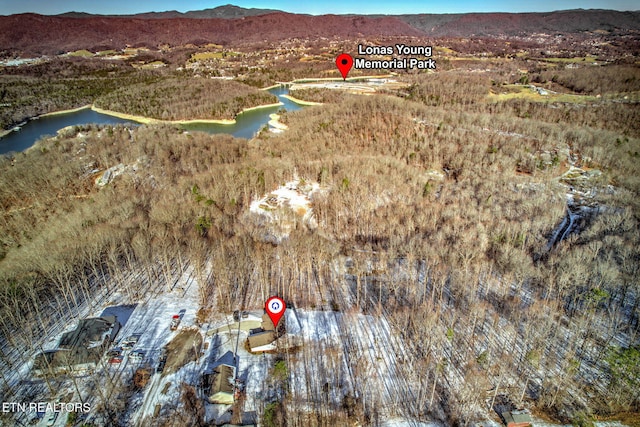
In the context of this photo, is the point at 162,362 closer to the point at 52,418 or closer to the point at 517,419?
the point at 52,418

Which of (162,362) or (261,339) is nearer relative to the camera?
(162,362)

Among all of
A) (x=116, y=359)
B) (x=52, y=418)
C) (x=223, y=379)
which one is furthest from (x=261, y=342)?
(x=52, y=418)

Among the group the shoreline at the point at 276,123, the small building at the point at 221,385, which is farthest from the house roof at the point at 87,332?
the shoreline at the point at 276,123

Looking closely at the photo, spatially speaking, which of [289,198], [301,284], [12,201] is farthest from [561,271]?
[12,201]

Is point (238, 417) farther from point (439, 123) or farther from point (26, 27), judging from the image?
point (26, 27)

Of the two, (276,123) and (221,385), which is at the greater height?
(276,123)

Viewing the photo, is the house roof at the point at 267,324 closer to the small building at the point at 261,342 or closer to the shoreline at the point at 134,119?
the small building at the point at 261,342
